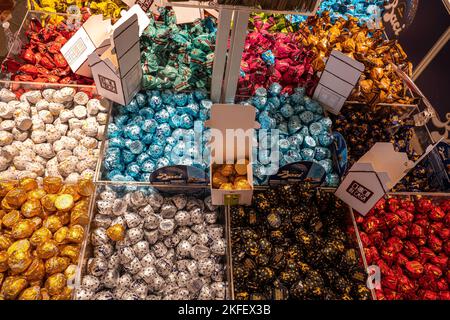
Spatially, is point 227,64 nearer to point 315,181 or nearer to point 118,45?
point 118,45

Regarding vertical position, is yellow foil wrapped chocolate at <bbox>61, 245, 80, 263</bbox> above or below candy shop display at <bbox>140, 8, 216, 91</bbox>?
below

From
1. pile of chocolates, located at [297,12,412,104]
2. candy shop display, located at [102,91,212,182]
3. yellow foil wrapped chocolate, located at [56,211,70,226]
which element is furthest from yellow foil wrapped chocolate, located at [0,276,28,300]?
pile of chocolates, located at [297,12,412,104]

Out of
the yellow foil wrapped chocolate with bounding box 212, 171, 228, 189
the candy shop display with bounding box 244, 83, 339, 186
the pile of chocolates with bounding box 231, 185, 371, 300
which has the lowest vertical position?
the pile of chocolates with bounding box 231, 185, 371, 300

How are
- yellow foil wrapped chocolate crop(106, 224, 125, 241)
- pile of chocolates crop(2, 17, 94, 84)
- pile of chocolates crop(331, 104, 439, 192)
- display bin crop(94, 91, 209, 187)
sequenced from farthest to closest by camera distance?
1. pile of chocolates crop(2, 17, 94, 84)
2. pile of chocolates crop(331, 104, 439, 192)
3. display bin crop(94, 91, 209, 187)
4. yellow foil wrapped chocolate crop(106, 224, 125, 241)

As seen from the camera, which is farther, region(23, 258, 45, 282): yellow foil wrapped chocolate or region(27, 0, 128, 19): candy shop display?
region(27, 0, 128, 19): candy shop display

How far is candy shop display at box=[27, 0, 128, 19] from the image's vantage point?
130 inches

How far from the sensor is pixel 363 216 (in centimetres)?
241

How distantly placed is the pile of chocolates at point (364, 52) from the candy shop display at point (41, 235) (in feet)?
7.13

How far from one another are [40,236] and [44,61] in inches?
60.9

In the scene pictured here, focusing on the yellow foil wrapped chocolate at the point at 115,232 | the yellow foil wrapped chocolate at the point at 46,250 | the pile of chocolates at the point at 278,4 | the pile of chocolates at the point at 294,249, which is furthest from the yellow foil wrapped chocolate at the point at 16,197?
the pile of chocolates at the point at 278,4

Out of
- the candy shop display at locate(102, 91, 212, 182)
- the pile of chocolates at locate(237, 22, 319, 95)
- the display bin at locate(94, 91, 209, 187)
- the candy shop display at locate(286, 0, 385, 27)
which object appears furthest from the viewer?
the candy shop display at locate(286, 0, 385, 27)

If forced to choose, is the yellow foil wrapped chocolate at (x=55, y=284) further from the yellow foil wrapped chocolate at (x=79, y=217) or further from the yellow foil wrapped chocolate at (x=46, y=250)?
the yellow foil wrapped chocolate at (x=79, y=217)

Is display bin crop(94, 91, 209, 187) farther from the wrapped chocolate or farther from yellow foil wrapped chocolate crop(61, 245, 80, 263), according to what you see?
the wrapped chocolate

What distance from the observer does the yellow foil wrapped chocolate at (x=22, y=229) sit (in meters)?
2.06
